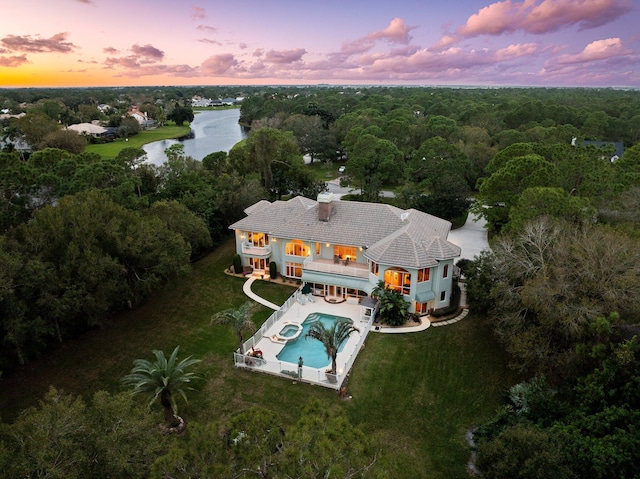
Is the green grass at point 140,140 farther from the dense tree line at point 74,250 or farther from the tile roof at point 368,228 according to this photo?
the tile roof at point 368,228

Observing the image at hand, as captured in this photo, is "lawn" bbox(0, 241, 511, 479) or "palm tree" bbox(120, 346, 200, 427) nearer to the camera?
"palm tree" bbox(120, 346, 200, 427)

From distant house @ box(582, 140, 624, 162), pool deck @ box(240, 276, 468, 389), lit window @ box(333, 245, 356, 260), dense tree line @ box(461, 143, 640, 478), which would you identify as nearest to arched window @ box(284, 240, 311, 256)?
lit window @ box(333, 245, 356, 260)

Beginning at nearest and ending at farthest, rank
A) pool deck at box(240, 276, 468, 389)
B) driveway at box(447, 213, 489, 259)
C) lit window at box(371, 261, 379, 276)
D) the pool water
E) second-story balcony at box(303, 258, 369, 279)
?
1. pool deck at box(240, 276, 468, 389)
2. the pool water
3. lit window at box(371, 261, 379, 276)
4. second-story balcony at box(303, 258, 369, 279)
5. driveway at box(447, 213, 489, 259)

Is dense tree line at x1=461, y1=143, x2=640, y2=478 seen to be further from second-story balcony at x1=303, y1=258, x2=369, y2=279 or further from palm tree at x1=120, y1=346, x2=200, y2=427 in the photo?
palm tree at x1=120, y1=346, x2=200, y2=427

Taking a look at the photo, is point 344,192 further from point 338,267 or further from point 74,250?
point 74,250

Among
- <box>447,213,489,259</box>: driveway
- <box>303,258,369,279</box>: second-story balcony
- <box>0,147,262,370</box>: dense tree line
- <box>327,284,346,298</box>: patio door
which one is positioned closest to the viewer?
<box>0,147,262,370</box>: dense tree line

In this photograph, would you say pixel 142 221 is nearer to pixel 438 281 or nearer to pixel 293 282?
pixel 293 282
